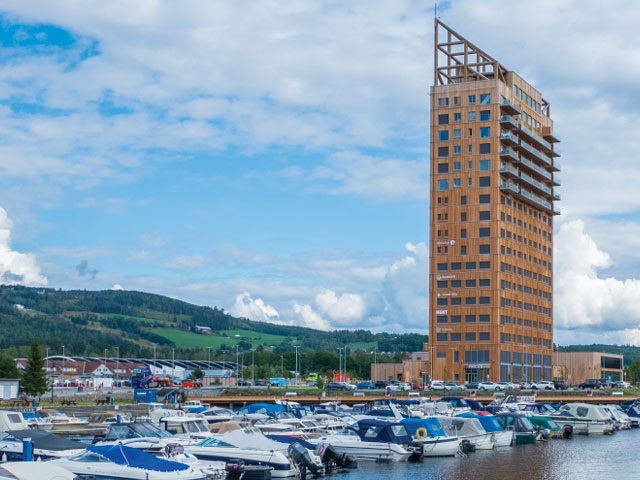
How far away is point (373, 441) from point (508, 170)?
134 metres

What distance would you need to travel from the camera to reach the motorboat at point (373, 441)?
2495 inches

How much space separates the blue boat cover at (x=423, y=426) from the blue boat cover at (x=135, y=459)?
2658 cm

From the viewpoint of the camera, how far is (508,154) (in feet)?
620

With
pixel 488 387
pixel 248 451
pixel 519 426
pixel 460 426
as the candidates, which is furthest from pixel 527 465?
pixel 488 387

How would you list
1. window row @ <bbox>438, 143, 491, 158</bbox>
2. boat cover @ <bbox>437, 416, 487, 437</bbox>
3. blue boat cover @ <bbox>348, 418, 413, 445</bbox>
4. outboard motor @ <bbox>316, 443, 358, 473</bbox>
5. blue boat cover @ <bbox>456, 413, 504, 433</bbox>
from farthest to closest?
window row @ <bbox>438, 143, 491, 158</bbox> → blue boat cover @ <bbox>456, 413, 504, 433</bbox> → boat cover @ <bbox>437, 416, 487, 437</bbox> → blue boat cover @ <bbox>348, 418, 413, 445</bbox> → outboard motor @ <bbox>316, 443, 358, 473</bbox>

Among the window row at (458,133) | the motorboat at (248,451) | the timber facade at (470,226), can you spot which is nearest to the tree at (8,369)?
the timber facade at (470,226)

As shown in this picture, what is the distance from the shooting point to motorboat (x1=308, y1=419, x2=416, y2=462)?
63375mm

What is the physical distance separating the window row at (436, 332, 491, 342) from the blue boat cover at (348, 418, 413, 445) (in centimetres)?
12367

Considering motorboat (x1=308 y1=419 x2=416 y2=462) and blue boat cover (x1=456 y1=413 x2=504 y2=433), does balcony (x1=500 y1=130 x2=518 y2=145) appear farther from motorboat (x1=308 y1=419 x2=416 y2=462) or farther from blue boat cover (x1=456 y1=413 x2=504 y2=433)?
motorboat (x1=308 y1=419 x2=416 y2=462)

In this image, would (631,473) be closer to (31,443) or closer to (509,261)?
(31,443)

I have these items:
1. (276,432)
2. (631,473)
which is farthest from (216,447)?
(631,473)

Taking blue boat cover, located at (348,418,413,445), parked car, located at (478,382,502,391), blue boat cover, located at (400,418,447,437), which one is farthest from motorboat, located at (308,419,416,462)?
parked car, located at (478,382,502,391)

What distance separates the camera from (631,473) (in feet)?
204

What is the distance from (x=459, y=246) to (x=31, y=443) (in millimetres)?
149452
